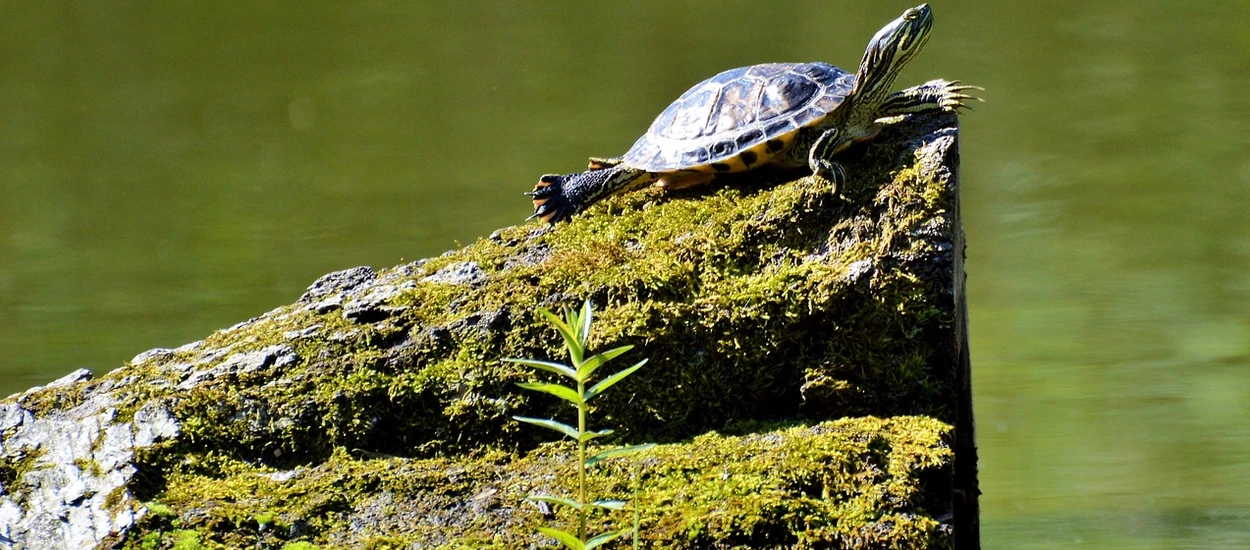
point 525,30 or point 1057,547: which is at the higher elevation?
point 525,30

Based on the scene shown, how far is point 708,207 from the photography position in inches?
120

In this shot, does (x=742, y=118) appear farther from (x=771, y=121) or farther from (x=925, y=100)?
(x=925, y=100)

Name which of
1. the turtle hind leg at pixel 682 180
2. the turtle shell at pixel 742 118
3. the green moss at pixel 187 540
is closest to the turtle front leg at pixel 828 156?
the turtle shell at pixel 742 118

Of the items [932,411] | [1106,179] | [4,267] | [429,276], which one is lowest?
[932,411]

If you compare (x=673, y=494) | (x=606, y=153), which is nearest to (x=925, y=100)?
(x=673, y=494)

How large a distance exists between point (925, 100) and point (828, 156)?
333mm

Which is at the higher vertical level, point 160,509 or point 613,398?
point 613,398

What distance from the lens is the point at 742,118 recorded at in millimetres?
3182

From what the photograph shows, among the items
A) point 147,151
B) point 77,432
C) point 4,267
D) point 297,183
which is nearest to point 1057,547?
point 77,432

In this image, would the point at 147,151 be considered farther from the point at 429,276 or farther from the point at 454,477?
the point at 454,477

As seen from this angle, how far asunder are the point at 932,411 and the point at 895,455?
245 mm

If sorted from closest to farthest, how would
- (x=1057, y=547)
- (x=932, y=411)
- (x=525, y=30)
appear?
(x=932, y=411) < (x=1057, y=547) < (x=525, y=30)

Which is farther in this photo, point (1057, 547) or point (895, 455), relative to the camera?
point (1057, 547)

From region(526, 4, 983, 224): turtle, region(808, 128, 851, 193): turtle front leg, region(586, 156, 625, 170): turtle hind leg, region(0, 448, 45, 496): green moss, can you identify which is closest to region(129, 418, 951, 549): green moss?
region(0, 448, 45, 496): green moss
